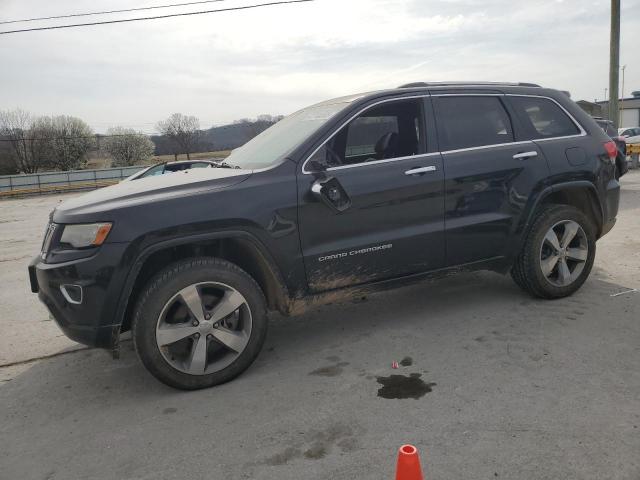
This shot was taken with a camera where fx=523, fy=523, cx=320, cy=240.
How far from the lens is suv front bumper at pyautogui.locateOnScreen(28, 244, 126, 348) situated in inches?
123

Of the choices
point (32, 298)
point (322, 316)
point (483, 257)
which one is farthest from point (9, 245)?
point (483, 257)

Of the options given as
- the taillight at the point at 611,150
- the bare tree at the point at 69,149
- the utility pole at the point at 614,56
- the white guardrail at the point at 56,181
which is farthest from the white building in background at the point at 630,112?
the taillight at the point at 611,150

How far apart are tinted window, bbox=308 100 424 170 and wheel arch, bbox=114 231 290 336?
95 cm

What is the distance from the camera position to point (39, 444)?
9.55 feet

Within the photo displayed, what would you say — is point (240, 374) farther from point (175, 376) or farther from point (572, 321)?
point (572, 321)

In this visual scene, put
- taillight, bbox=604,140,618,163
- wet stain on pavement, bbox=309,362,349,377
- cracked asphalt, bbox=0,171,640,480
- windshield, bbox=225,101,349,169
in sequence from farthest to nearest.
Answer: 1. taillight, bbox=604,140,618,163
2. windshield, bbox=225,101,349,169
3. wet stain on pavement, bbox=309,362,349,377
4. cracked asphalt, bbox=0,171,640,480

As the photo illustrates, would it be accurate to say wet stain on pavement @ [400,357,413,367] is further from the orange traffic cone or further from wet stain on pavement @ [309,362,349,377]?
the orange traffic cone

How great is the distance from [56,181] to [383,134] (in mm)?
41020

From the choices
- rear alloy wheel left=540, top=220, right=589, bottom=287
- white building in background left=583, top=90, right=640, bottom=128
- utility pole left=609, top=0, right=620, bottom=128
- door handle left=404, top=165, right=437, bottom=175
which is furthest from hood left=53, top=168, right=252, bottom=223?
white building in background left=583, top=90, right=640, bottom=128

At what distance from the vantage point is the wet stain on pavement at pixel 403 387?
3137 mm

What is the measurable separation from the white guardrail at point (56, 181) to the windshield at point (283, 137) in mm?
34675

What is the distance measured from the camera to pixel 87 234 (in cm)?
316

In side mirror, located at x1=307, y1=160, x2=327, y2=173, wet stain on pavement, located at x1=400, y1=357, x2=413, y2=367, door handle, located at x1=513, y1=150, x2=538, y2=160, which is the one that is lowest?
wet stain on pavement, located at x1=400, y1=357, x2=413, y2=367

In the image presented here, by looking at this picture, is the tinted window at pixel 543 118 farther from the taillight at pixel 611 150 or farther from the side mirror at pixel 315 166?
the side mirror at pixel 315 166
